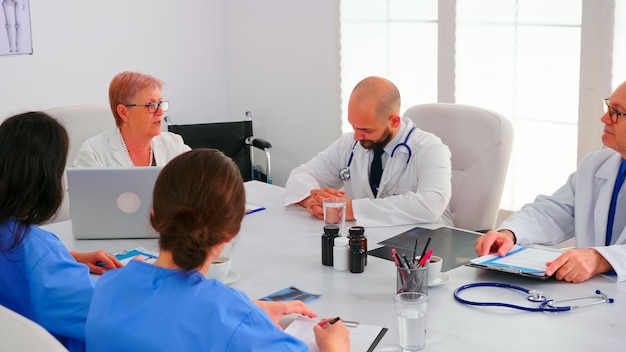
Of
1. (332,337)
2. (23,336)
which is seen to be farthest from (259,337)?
(23,336)

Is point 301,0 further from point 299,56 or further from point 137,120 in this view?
point 137,120

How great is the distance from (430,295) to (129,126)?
1.71 m

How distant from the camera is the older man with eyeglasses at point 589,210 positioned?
2.55 m

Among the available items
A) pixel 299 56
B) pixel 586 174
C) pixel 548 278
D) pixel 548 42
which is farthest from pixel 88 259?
pixel 299 56

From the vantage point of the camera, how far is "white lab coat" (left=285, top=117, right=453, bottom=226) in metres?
2.93

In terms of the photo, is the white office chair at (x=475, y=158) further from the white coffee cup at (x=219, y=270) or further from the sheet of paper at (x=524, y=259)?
the white coffee cup at (x=219, y=270)

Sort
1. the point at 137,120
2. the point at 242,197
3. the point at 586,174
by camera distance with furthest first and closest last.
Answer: the point at 137,120 → the point at 586,174 → the point at 242,197

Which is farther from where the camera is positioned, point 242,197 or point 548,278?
point 548,278

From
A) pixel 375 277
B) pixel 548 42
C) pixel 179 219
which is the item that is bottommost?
pixel 375 277

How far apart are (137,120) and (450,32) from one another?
1742mm

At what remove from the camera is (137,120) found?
3396 mm

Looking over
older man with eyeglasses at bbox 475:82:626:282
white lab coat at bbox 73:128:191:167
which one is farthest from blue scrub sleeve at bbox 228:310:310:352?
white lab coat at bbox 73:128:191:167

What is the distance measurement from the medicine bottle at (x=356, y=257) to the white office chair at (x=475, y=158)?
111 cm

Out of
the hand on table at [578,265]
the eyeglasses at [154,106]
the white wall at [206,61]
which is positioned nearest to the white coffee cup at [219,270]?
the hand on table at [578,265]
